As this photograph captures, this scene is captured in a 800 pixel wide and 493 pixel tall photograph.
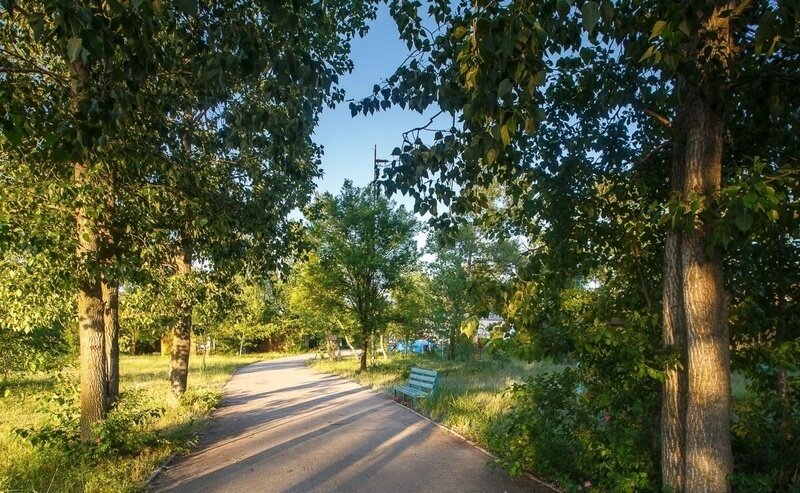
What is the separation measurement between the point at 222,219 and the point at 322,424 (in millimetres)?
5509

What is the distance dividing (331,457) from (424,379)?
576 centimetres

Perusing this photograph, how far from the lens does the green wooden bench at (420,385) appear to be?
12.4m

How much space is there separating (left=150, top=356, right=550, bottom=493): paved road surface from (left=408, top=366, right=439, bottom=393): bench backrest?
0.89 meters

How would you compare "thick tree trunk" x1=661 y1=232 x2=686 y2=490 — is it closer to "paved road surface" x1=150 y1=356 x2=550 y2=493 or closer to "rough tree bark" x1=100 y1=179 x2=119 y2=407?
"paved road surface" x1=150 y1=356 x2=550 y2=493

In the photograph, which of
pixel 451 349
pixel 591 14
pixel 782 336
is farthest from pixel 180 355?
pixel 451 349

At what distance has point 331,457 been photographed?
7.55 meters

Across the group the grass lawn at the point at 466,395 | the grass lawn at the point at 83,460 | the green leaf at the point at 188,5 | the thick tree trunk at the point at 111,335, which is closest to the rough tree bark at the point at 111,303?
the thick tree trunk at the point at 111,335

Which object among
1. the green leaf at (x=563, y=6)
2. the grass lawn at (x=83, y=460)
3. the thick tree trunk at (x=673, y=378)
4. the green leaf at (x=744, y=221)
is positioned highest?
the green leaf at (x=563, y=6)

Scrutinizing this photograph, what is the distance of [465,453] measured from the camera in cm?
779

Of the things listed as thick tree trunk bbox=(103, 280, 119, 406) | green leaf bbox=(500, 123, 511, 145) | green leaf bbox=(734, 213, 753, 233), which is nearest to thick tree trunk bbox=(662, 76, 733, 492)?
green leaf bbox=(734, 213, 753, 233)

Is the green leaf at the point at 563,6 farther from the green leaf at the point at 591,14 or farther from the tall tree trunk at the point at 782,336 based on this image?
the tall tree trunk at the point at 782,336

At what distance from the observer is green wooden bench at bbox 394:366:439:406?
1244cm

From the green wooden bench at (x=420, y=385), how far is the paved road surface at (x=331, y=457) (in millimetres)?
519

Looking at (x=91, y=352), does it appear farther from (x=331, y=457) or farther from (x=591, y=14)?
(x=591, y=14)
